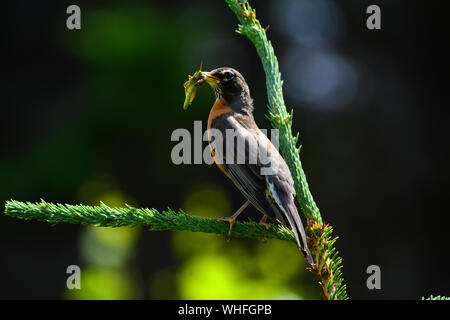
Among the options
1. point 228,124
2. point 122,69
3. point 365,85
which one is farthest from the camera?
point 365,85

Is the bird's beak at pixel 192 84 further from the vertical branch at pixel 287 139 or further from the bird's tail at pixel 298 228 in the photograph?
the bird's tail at pixel 298 228

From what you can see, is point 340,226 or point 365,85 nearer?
point 340,226

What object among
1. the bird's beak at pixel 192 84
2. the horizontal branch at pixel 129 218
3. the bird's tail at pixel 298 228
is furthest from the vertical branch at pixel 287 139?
the bird's beak at pixel 192 84

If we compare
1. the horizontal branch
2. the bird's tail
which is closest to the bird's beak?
the horizontal branch

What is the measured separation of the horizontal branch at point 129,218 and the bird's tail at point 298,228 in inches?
4.0

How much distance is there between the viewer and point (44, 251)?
5.86 metres

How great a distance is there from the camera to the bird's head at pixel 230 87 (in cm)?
396

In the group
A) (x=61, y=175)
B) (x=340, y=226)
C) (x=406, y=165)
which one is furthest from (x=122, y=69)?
(x=406, y=165)

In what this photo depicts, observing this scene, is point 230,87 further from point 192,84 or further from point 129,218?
A: point 129,218

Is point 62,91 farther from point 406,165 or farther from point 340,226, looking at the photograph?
point 406,165

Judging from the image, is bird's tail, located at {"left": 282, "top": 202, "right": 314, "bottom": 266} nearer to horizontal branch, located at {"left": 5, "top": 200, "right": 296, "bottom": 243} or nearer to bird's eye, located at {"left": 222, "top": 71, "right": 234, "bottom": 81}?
horizontal branch, located at {"left": 5, "top": 200, "right": 296, "bottom": 243}

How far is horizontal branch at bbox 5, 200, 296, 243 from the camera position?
2412mm
